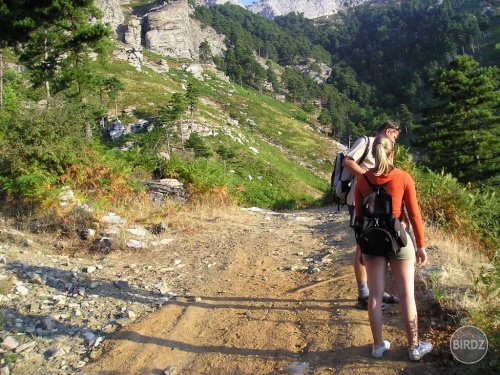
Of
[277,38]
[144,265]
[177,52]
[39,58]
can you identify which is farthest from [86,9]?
[277,38]

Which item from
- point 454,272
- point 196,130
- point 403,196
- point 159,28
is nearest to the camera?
point 403,196

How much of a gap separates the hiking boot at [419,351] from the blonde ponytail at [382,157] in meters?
1.32

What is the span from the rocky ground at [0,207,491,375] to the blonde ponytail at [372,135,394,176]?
4.63ft

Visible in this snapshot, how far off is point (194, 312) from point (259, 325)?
834mm

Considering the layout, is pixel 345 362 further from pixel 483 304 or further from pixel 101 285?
pixel 101 285

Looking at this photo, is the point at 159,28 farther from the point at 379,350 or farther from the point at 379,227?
the point at 379,350

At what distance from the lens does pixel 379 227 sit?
106 inches

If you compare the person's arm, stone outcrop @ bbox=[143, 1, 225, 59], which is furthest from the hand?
stone outcrop @ bbox=[143, 1, 225, 59]

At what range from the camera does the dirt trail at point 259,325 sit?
9.63 ft

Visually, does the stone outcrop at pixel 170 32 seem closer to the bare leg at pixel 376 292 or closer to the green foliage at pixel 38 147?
the green foliage at pixel 38 147

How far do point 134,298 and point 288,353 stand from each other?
2184mm

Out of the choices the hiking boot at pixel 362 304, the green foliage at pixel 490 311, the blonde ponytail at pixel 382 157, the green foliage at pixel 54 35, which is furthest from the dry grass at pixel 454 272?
the green foliage at pixel 54 35

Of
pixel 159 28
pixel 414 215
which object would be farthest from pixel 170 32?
pixel 414 215

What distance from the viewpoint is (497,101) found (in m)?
18.6
